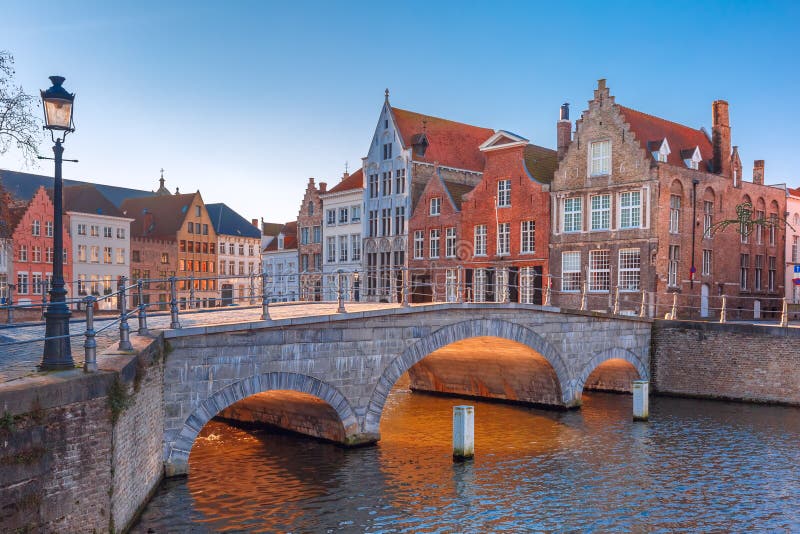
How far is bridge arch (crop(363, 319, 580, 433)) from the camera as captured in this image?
60.4 ft

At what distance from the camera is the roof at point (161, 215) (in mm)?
68750

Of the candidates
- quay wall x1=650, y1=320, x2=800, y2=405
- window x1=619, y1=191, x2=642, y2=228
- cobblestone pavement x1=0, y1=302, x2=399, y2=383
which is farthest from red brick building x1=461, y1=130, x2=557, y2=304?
cobblestone pavement x1=0, y1=302, x2=399, y2=383

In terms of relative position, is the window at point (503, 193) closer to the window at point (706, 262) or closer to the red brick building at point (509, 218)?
the red brick building at point (509, 218)

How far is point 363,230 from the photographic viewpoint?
4819cm

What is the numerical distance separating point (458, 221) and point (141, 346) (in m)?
29.4

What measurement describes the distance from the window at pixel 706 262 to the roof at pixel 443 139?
14943 millimetres

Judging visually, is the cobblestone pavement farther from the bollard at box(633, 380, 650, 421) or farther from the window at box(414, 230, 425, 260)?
the window at box(414, 230, 425, 260)

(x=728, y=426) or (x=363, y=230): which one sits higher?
(x=363, y=230)

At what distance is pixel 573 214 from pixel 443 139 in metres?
13.3

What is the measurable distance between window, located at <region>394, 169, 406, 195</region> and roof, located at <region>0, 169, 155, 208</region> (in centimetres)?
2853

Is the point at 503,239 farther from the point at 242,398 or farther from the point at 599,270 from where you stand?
the point at 242,398

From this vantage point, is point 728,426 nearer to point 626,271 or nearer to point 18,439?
point 626,271

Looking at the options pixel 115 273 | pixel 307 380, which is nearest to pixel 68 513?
pixel 307 380

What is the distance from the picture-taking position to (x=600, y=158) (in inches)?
1377
